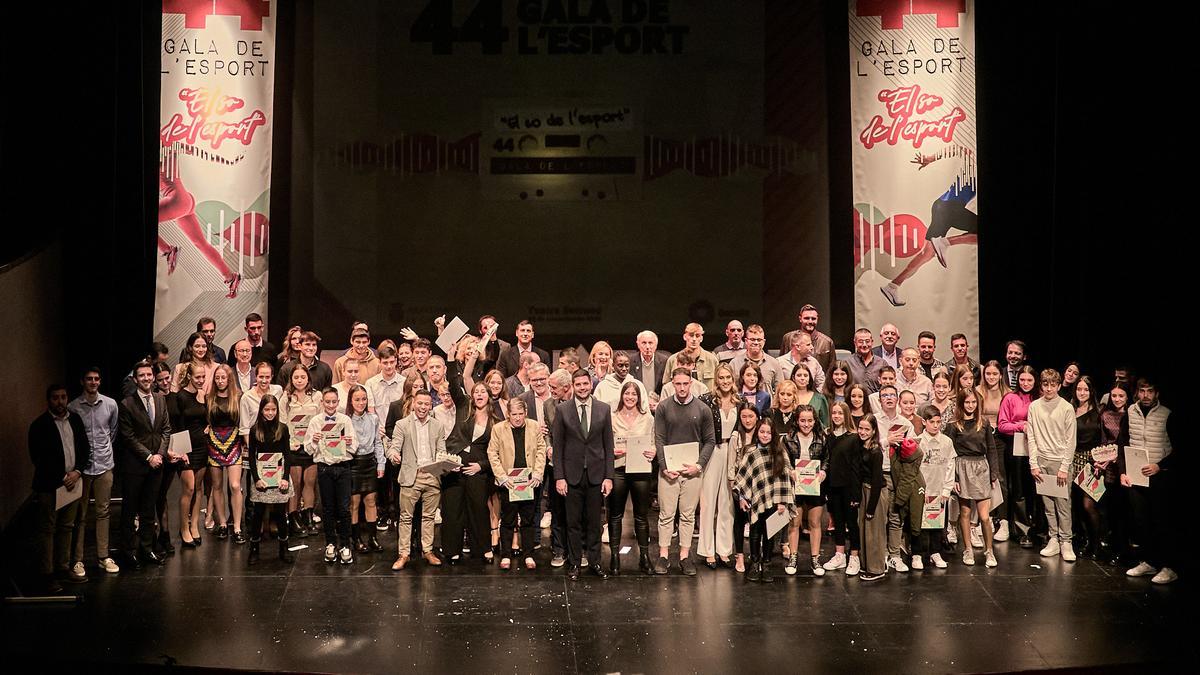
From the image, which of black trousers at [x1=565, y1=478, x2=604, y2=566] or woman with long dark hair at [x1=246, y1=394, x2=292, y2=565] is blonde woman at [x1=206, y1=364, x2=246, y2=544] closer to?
woman with long dark hair at [x1=246, y1=394, x2=292, y2=565]

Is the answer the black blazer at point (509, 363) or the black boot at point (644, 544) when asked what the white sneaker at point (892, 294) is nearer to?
the black blazer at point (509, 363)

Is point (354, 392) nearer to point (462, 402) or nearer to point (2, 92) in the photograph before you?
point (462, 402)

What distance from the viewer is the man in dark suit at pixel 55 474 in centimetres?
779

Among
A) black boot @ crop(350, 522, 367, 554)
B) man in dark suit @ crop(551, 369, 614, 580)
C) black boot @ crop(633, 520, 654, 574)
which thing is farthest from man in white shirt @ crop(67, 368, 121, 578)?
black boot @ crop(633, 520, 654, 574)

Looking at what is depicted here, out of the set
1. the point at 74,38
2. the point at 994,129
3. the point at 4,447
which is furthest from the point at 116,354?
the point at 994,129

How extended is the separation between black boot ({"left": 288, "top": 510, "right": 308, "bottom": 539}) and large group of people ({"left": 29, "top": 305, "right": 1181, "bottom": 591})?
2 centimetres

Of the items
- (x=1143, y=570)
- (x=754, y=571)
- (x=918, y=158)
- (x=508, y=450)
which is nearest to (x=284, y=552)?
Result: (x=508, y=450)

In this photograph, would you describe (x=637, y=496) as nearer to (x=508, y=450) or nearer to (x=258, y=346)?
(x=508, y=450)

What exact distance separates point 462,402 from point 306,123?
3.97 meters

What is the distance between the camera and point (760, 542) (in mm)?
8320

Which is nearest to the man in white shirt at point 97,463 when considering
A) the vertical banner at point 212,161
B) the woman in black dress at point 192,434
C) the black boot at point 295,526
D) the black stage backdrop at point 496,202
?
the woman in black dress at point 192,434

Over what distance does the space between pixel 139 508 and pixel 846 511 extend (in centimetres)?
493

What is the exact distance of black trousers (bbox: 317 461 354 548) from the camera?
8422 millimetres

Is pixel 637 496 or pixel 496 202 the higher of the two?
pixel 496 202
